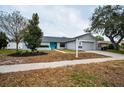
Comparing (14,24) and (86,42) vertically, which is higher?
(14,24)

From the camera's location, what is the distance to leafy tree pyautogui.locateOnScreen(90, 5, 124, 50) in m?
22.6

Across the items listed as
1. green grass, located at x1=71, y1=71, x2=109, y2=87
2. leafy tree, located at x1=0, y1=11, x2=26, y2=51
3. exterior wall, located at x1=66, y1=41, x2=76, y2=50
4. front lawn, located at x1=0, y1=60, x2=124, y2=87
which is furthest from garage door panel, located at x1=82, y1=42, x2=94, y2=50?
green grass, located at x1=71, y1=71, x2=109, y2=87

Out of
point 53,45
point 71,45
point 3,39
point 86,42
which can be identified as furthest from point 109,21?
point 3,39

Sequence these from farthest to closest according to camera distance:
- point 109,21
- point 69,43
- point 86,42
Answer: point 69,43 < point 86,42 < point 109,21

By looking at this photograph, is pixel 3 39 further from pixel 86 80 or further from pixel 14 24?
Result: pixel 86 80

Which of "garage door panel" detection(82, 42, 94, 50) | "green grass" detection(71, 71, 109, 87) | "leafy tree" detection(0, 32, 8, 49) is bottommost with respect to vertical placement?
"green grass" detection(71, 71, 109, 87)

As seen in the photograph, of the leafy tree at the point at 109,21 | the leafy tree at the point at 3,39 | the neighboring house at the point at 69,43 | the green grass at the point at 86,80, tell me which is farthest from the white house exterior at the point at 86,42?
the green grass at the point at 86,80

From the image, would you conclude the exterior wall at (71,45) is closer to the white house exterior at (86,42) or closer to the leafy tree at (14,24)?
the white house exterior at (86,42)

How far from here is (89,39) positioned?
31203 mm

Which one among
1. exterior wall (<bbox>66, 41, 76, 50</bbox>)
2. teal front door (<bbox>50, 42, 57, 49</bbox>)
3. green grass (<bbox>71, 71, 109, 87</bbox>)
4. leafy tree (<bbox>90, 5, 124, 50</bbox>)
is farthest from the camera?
teal front door (<bbox>50, 42, 57, 49</bbox>)

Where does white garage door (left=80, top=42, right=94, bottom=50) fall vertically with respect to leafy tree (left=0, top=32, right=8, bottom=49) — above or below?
below

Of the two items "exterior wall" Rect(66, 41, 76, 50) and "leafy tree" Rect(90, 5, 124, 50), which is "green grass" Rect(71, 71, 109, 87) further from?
"exterior wall" Rect(66, 41, 76, 50)

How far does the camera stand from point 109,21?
76.3 ft
